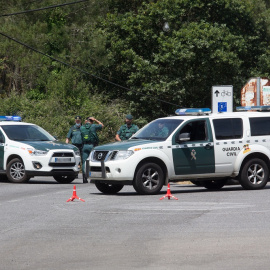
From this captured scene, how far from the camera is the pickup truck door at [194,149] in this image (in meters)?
17.1

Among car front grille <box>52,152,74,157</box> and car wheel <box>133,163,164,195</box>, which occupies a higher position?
car front grille <box>52,152,74,157</box>

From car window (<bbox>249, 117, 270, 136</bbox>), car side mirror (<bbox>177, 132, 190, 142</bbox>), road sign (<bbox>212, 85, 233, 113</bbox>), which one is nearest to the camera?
car side mirror (<bbox>177, 132, 190, 142</bbox>)

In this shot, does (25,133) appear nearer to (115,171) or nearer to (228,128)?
(115,171)

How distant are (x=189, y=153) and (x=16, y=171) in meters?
6.60

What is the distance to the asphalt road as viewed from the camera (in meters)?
8.37

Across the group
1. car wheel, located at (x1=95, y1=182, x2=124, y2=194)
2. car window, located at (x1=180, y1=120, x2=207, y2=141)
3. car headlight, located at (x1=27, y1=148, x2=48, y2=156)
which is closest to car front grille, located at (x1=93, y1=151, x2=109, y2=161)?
car wheel, located at (x1=95, y1=182, x2=124, y2=194)

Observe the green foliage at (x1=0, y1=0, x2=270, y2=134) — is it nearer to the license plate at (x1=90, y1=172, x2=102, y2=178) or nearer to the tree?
the tree

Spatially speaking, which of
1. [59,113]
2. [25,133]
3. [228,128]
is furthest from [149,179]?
[59,113]

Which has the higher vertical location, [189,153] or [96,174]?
[189,153]

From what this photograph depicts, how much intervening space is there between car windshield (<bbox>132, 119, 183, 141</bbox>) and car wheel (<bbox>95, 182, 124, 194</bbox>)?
3.94 ft

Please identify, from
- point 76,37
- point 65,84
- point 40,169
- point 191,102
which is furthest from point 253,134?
point 76,37

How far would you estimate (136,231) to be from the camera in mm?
10859

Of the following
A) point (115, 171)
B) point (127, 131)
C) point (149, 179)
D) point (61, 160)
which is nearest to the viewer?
point (115, 171)

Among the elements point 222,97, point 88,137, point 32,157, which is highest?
point 222,97
